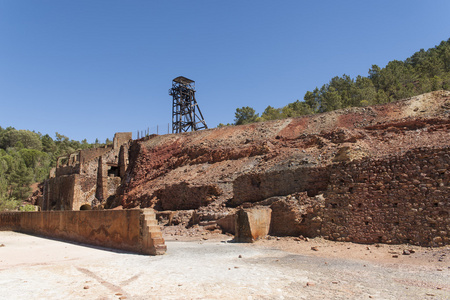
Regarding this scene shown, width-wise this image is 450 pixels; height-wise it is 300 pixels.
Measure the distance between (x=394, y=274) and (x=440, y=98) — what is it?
66.6 feet

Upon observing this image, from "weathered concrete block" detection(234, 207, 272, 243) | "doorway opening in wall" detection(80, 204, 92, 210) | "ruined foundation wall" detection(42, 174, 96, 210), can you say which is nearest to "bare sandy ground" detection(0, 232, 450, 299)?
"weathered concrete block" detection(234, 207, 272, 243)

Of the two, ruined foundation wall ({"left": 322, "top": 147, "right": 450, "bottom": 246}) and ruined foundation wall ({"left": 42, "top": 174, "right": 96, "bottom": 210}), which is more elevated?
ruined foundation wall ({"left": 42, "top": 174, "right": 96, "bottom": 210})

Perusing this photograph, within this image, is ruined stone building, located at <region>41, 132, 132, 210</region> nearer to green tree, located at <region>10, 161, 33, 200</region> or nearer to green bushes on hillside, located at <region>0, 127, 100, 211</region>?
green bushes on hillside, located at <region>0, 127, 100, 211</region>

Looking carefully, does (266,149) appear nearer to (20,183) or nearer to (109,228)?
(109,228)

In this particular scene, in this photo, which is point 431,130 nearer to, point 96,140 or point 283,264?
point 283,264

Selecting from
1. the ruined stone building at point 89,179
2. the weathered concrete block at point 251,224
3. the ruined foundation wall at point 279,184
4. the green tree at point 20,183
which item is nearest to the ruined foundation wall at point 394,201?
the ruined foundation wall at point 279,184

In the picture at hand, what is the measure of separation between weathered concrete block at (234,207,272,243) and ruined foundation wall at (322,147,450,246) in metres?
2.26

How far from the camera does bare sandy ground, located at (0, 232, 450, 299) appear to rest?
17.5 feet

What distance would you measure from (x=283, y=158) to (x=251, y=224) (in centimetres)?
853

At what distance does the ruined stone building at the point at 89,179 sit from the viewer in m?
30.8

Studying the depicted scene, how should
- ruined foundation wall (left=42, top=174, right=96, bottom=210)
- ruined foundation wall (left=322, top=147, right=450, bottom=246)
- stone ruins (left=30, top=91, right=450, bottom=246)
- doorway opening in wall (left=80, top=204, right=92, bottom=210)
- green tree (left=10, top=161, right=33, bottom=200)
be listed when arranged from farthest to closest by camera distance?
green tree (left=10, top=161, right=33, bottom=200), doorway opening in wall (left=80, top=204, right=92, bottom=210), ruined foundation wall (left=42, top=174, right=96, bottom=210), stone ruins (left=30, top=91, right=450, bottom=246), ruined foundation wall (left=322, top=147, right=450, bottom=246)

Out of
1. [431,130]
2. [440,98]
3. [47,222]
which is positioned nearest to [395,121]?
[431,130]

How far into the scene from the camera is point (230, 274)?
264 inches

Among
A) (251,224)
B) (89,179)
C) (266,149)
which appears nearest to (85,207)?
(89,179)
